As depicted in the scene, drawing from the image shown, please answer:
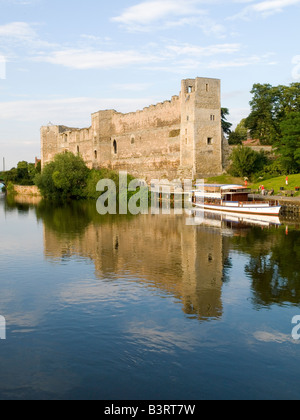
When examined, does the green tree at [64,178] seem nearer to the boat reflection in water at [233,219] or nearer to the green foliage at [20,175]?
the boat reflection in water at [233,219]

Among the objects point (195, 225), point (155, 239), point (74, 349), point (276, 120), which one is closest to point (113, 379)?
point (74, 349)

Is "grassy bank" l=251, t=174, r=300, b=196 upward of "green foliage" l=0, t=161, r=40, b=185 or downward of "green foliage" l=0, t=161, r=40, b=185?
downward

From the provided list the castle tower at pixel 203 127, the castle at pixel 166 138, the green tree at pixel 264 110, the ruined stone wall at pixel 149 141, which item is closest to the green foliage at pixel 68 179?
the ruined stone wall at pixel 149 141

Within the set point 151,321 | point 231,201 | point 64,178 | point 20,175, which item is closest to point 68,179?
point 64,178

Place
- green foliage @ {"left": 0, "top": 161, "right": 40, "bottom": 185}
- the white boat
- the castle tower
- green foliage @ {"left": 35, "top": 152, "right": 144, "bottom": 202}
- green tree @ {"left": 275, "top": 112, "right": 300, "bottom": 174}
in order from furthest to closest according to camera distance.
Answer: green foliage @ {"left": 0, "top": 161, "right": 40, "bottom": 185}, green foliage @ {"left": 35, "top": 152, "right": 144, "bottom": 202}, the castle tower, green tree @ {"left": 275, "top": 112, "right": 300, "bottom": 174}, the white boat

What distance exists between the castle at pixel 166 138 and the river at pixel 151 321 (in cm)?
2198

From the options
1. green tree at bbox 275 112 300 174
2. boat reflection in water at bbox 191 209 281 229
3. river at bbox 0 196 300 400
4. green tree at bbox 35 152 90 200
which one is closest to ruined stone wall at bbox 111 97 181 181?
green tree at bbox 35 152 90 200

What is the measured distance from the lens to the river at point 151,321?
663 centimetres

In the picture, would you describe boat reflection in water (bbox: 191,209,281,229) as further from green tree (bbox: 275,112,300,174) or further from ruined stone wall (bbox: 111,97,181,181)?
ruined stone wall (bbox: 111,97,181,181)

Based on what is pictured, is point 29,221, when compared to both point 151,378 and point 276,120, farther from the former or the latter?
point 276,120

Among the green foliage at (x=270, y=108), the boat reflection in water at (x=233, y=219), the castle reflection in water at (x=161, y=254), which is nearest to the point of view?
the castle reflection in water at (x=161, y=254)

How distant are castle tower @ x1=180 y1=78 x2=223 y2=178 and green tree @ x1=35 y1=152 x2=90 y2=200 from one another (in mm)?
13033

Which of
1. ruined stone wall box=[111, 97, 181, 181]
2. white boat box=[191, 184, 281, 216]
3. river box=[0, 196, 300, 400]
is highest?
ruined stone wall box=[111, 97, 181, 181]

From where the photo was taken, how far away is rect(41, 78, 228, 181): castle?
38.2 meters
